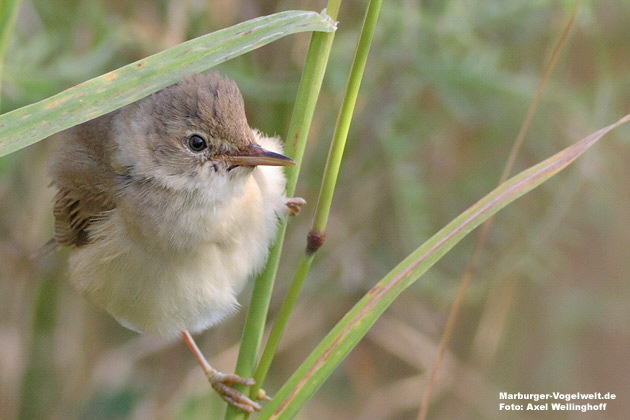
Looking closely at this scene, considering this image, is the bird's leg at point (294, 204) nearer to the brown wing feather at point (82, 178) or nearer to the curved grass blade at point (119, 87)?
the brown wing feather at point (82, 178)

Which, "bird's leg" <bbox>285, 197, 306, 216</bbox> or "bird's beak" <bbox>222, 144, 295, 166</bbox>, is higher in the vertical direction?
"bird's beak" <bbox>222, 144, 295, 166</bbox>

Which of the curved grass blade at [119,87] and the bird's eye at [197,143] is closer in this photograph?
the curved grass blade at [119,87]

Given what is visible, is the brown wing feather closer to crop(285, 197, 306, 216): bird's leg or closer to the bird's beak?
the bird's beak

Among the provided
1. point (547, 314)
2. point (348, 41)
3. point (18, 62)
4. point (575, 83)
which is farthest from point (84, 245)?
point (547, 314)

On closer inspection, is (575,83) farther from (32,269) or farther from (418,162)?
(32,269)

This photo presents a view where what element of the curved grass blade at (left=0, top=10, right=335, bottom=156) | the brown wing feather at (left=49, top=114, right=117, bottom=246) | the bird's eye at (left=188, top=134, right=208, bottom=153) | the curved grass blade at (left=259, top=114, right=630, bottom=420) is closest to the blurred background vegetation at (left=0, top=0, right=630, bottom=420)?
the brown wing feather at (left=49, top=114, right=117, bottom=246)

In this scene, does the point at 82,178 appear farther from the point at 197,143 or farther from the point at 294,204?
the point at 294,204

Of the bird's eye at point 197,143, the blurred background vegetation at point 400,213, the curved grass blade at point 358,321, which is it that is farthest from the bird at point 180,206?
the blurred background vegetation at point 400,213
